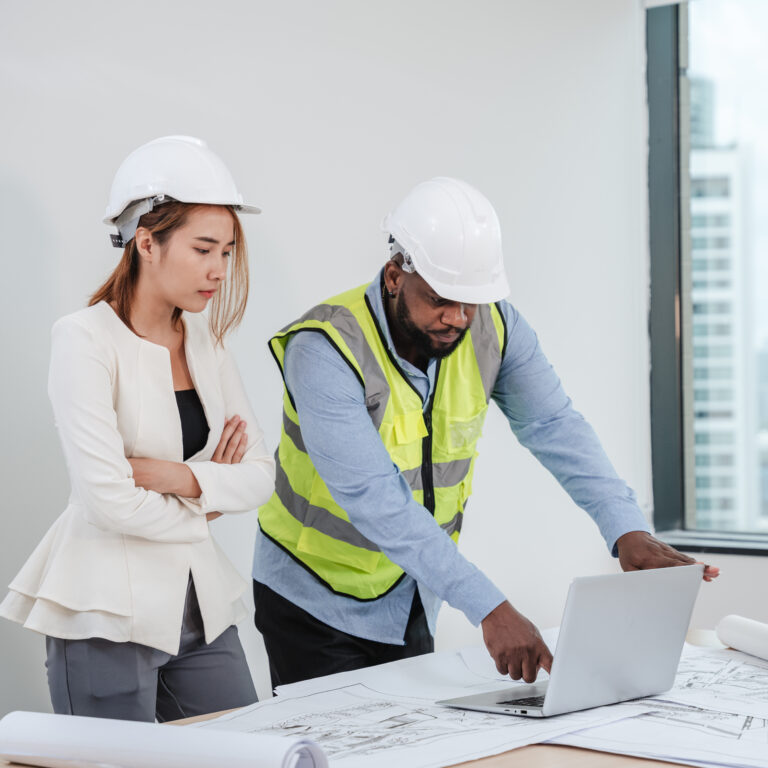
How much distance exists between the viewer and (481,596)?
1387 mm

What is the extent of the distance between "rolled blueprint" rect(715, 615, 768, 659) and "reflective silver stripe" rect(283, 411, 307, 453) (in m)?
0.84

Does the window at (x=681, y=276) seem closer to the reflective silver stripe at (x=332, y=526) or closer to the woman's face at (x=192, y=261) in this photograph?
the reflective silver stripe at (x=332, y=526)

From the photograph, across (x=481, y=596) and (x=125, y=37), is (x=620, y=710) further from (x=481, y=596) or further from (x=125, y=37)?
(x=125, y=37)

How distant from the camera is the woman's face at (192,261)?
1.55 metres

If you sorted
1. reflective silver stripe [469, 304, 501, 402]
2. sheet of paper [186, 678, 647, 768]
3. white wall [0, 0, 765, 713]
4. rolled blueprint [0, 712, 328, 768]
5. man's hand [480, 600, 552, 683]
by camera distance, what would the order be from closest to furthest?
rolled blueprint [0, 712, 328, 768] → sheet of paper [186, 678, 647, 768] → man's hand [480, 600, 552, 683] → reflective silver stripe [469, 304, 501, 402] → white wall [0, 0, 765, 713]

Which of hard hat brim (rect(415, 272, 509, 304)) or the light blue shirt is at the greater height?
hard hat brim (rect(415, 272, 509, 304))

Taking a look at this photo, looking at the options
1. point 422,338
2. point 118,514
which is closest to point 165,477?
point 118,514

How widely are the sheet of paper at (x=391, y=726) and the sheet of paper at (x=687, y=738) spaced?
0.04 metres

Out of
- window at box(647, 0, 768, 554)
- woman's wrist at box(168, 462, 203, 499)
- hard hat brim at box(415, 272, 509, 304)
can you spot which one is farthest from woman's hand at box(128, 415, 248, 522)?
window at box(647, 0, 768, 554)

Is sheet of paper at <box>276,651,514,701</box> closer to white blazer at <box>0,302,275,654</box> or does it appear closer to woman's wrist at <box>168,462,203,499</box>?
white blazer at <box>0,302,275,654</box>

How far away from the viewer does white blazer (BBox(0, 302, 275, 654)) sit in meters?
1.45

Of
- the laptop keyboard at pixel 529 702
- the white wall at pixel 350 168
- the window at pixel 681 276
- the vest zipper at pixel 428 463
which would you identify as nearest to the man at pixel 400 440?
the vest zipper at pixel 428 463

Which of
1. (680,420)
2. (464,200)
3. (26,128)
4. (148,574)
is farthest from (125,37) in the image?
(680,420)

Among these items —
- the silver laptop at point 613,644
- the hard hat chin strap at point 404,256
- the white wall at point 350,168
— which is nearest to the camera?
the silver laptop at point 613,644
